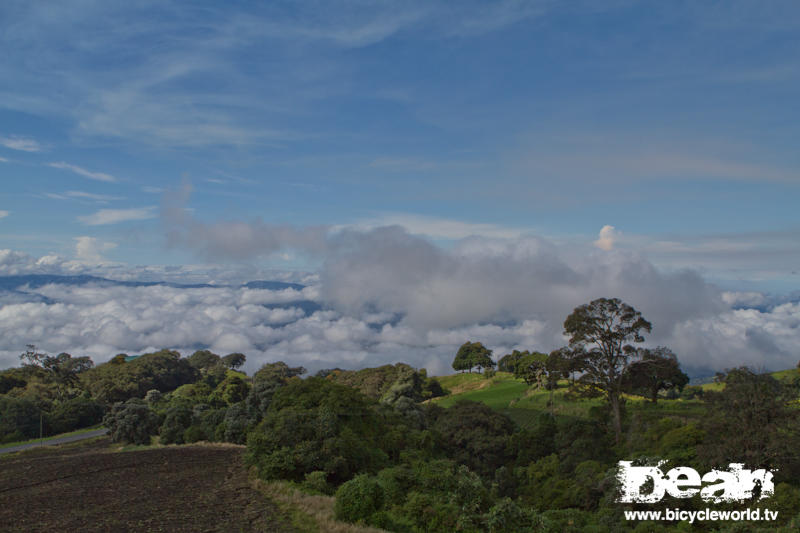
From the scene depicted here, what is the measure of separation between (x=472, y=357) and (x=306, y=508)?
291 ft

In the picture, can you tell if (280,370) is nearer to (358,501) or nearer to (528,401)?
(528,401)

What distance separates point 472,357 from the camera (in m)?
107

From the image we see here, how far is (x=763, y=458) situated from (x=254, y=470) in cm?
2381

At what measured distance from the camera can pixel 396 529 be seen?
60.1 ft

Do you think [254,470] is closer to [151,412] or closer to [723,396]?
[723,396]

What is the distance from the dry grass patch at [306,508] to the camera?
17500 millimetres

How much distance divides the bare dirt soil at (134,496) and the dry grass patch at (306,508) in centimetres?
46

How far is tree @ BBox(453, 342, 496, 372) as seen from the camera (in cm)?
10575

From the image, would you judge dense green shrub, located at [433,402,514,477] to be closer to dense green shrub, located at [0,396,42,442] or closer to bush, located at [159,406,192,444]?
bush, located at [159,406,192,444]

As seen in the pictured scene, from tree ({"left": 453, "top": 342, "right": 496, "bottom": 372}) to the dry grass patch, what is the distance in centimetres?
8359

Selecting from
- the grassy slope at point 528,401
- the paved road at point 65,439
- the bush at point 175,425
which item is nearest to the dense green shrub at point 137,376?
the paved road at point 65,439

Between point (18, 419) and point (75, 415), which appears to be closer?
point (18, 419)

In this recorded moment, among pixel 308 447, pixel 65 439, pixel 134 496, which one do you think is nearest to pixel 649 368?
pixel 308 447

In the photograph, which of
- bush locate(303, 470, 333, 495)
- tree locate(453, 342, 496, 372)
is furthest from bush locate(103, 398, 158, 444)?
tree locate(453, 342, 496, 372)
